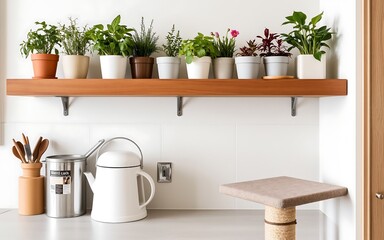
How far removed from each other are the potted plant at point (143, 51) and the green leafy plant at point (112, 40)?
0.17 feet

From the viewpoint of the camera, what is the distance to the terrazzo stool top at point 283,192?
121cm

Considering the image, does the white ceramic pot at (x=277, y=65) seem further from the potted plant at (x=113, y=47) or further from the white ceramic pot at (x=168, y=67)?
the potted plant at (x=113, y=47)

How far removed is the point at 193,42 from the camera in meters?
1.56

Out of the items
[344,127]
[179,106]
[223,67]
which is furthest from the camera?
[179,106]

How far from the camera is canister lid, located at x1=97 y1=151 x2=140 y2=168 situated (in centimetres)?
155

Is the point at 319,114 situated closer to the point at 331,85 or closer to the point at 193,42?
the point at 331,85

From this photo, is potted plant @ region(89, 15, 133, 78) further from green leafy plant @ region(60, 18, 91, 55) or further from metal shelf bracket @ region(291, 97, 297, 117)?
metal shelf bracket @ region(291, 97, 297, 117)

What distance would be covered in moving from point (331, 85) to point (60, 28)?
3.79 ft

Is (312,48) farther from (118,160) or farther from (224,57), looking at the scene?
(118,160)

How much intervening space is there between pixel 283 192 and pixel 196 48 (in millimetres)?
640

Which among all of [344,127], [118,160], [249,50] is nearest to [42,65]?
[118,160]

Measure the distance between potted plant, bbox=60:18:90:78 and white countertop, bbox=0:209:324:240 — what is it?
59 cm

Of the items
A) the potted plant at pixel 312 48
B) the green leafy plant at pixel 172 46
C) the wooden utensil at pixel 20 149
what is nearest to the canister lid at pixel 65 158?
the wooden utensil at pixel 20 149

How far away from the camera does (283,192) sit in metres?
1.30
